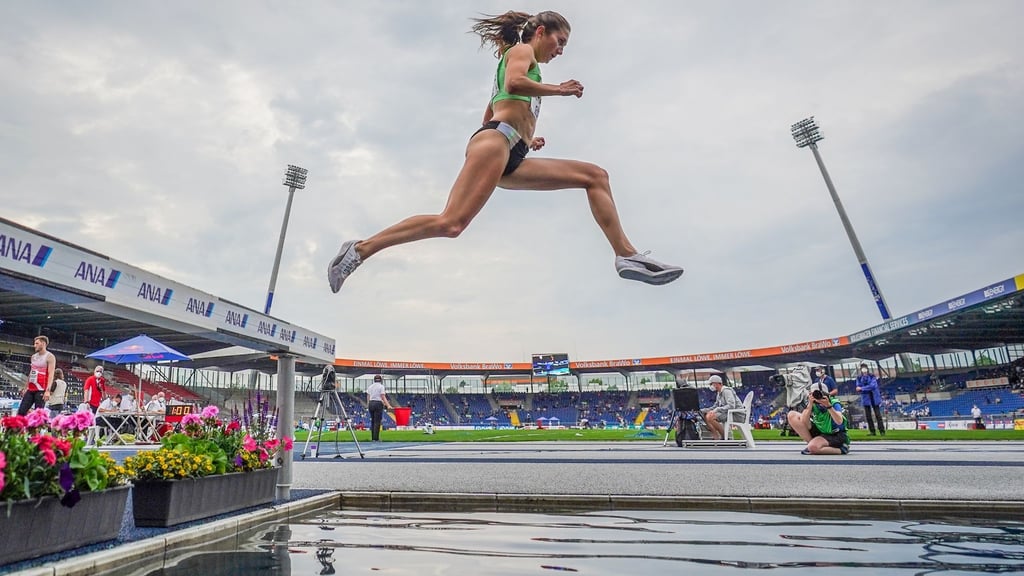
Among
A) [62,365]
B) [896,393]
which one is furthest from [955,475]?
[896,393]

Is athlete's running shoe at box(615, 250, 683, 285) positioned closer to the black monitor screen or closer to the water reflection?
the water reflection

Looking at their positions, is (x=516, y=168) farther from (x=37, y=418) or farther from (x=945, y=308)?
(x=945, y=308)

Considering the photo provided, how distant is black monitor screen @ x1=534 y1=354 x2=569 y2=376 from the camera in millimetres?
49500

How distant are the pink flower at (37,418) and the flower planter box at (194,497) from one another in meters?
0.71

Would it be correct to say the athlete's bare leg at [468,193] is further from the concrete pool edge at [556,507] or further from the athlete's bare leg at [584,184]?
the concrete pool edge at [556,507]

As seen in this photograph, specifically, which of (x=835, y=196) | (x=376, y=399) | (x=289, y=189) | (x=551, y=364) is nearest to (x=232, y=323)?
(x=376, y=399)

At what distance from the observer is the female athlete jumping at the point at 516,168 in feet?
7.80

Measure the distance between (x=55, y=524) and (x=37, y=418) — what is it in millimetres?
521

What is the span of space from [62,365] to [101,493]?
102 ft

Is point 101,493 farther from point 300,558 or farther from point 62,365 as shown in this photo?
point 62,365

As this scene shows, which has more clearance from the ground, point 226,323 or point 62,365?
point 62,365

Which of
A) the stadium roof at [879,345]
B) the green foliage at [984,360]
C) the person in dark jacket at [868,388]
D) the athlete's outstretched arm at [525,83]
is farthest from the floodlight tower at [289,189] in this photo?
the green foliage at [984,360]

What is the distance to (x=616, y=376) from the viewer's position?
53906 mm

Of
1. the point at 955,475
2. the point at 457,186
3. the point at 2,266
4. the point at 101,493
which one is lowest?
the point at 955,475
